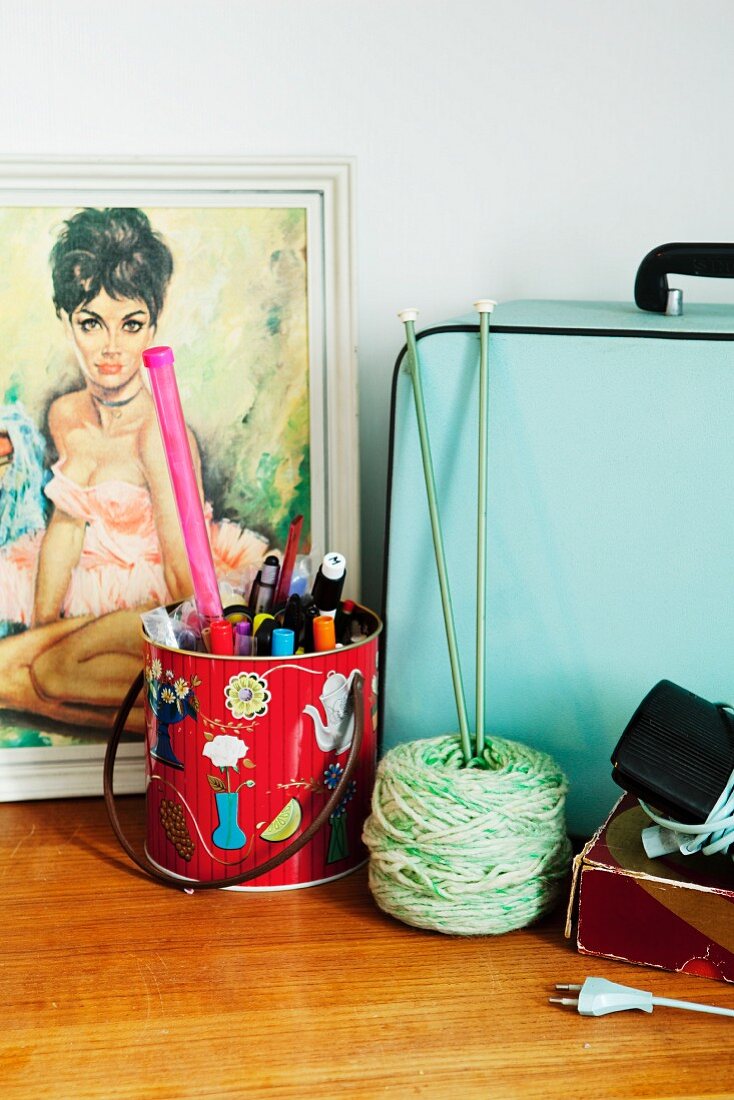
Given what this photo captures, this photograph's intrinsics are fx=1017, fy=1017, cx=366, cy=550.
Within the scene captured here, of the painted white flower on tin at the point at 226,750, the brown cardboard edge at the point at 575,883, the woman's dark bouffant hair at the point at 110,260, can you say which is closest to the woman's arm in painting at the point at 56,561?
the woman's dark bouffant hair at the point at 110,260

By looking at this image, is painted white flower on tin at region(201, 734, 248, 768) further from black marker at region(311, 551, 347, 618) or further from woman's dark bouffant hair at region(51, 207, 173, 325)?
woman's dark bouffant hair at region(51, 207, 173, 325)

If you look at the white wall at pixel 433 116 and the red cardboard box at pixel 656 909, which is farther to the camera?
the white wall at pixel 433 116

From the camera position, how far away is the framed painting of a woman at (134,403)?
73 centimetres

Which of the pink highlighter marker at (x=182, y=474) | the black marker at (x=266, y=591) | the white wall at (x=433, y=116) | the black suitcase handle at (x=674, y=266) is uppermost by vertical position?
the white wall at (x=433, y=116)

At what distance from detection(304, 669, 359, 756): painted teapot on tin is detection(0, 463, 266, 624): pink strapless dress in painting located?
0.16m

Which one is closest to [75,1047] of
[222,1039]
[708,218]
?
[222,1039]

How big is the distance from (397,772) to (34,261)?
0.44 meters

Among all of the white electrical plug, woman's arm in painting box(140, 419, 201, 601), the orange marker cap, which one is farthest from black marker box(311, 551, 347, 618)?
the white electrical plug

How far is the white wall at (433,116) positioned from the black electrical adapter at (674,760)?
1.02 feet

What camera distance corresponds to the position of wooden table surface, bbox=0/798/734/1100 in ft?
1.43

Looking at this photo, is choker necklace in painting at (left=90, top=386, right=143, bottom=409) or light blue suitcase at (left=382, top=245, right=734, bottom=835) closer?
light blue suitcase at (left=382, top=245, right=734, bottom=835)

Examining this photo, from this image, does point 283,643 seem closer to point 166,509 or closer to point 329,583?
point 329,583

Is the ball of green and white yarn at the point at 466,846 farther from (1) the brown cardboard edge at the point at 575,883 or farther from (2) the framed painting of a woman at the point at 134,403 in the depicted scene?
(2) the framed painting of a woman at the point at 134,403

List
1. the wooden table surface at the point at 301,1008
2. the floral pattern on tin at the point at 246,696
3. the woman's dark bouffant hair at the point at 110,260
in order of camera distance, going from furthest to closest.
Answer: the woman's dark bouffant hair at the point at 110,260, the floral pattern on tin at the point at 246,696, the wooden table surface at the point at 301,1008
